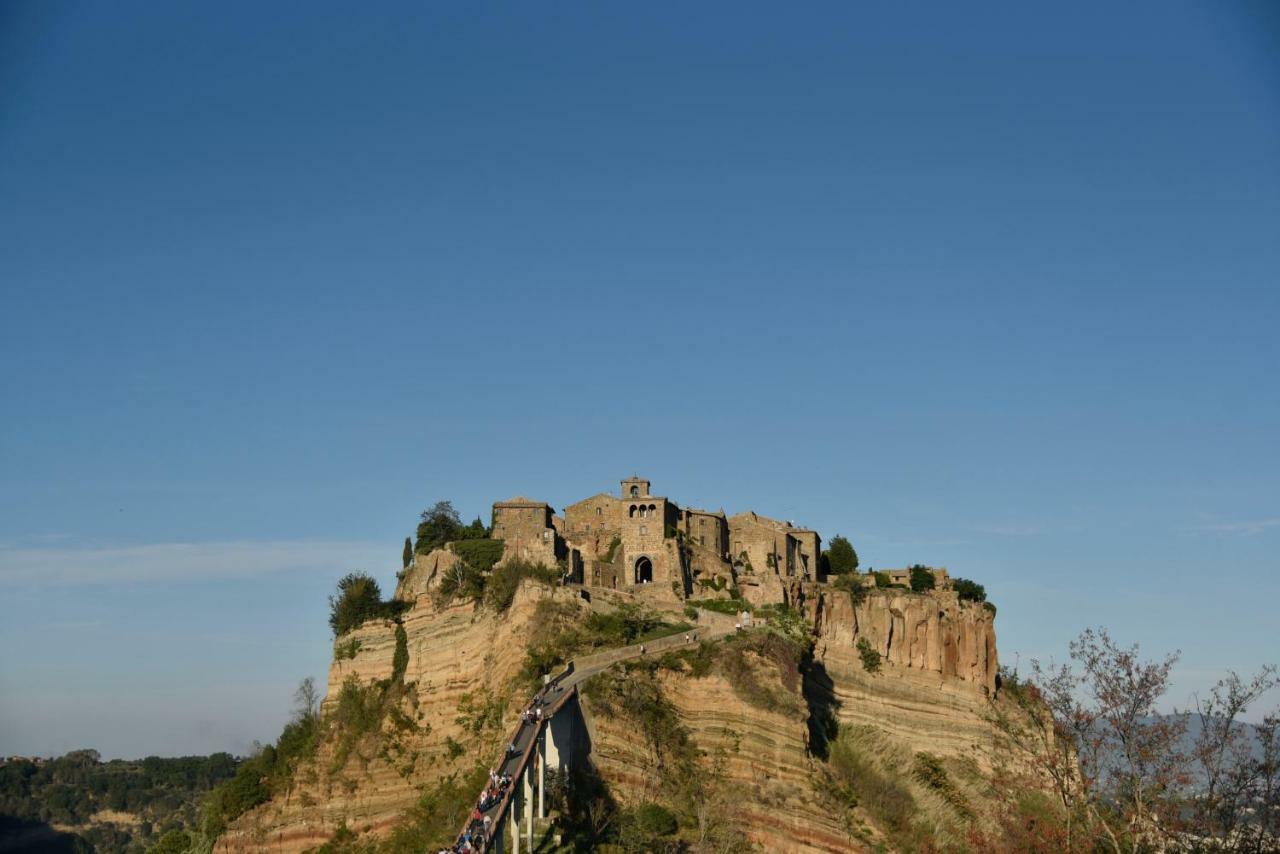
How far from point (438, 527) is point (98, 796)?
11500 cm

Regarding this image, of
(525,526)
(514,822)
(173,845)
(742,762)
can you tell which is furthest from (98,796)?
(514,822)

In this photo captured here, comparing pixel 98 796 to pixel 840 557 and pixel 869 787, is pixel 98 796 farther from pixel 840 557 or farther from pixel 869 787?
pixel 869 787

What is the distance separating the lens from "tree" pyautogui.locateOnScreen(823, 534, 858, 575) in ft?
287

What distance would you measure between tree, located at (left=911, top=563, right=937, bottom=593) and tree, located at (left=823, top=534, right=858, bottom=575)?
4.30 metres

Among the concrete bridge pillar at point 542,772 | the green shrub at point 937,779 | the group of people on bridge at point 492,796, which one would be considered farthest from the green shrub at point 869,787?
the group of people on bridge at point 492,796

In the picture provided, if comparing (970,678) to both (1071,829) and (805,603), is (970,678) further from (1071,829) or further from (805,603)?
(1071,829)

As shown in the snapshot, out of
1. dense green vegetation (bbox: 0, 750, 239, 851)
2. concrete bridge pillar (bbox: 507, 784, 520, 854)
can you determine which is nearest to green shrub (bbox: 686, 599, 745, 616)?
concrete bridge pillar (bbox: 507, 784, 520, 854)

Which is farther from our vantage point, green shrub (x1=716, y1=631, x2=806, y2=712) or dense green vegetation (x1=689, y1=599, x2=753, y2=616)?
dense green vegetation (x1=689, y1=599, x2=753, y2=616)

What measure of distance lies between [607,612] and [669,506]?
15002 millimetres

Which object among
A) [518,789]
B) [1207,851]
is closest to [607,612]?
[518,789]

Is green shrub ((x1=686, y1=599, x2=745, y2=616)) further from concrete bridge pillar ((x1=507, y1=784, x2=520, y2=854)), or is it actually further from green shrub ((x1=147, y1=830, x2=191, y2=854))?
green shrub ((x1=147, y1=830, x2=191, y2=854))

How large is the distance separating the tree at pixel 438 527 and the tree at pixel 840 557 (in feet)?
80.6

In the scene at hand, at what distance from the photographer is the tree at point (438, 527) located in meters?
75.2

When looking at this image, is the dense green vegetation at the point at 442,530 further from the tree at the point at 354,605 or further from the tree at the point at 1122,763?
the tree at the point at 1122,763
